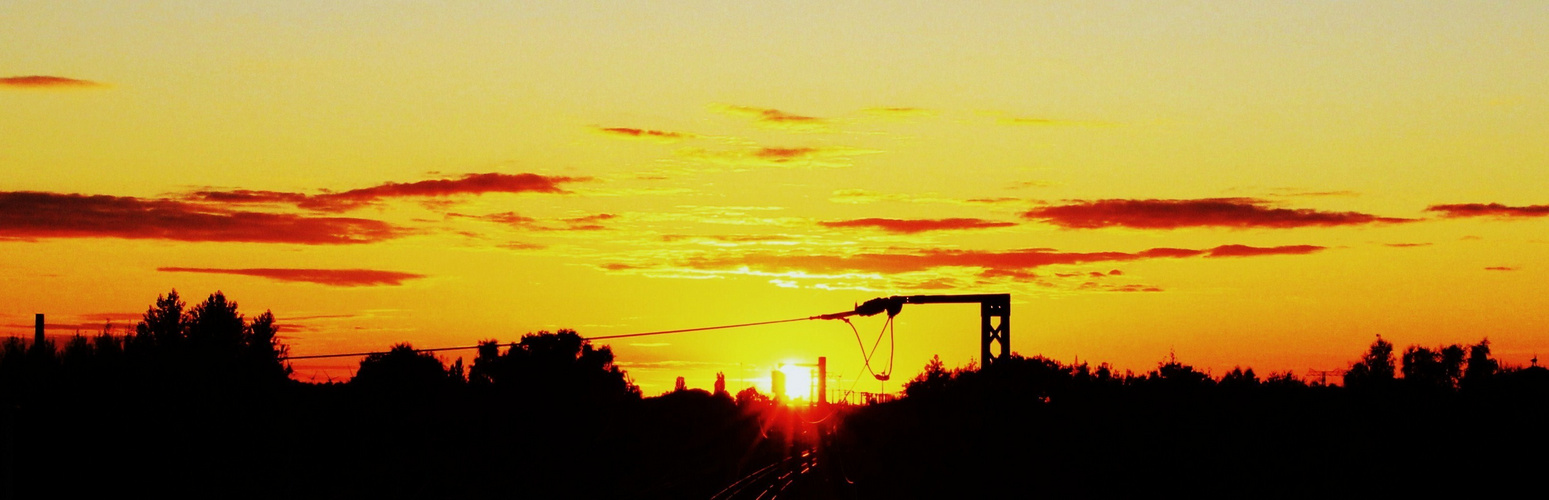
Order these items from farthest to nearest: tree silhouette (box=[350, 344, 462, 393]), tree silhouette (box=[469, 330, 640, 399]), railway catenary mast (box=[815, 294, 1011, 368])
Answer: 1. tree silhouette (box=[469, 330, 640, 399])
2. tree silhouette (box=[350, 344, 462, 393])
3. railway catenary mast (box=[815, 294, 1011, 368])

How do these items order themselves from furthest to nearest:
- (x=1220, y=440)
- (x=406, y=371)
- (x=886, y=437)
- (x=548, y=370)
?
(x=548, y=370) < (x=406, y=371) < (x=886, y=437) < (x=1220, y=440)

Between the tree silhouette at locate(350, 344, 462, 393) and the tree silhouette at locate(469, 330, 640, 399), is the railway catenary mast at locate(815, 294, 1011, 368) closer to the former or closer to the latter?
the tree silhouette at locate(350, 344, 462, 393)

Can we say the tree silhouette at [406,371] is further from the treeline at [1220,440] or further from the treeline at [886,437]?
the treeline at [1220,440]

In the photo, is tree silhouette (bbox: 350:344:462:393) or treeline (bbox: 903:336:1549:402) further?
tree silhouette (bbox: 350:344:462:393)

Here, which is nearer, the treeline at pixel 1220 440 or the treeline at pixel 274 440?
the treeline at pixel 274 440

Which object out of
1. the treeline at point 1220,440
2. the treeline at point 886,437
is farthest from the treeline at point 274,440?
the treeline at point 1220,440

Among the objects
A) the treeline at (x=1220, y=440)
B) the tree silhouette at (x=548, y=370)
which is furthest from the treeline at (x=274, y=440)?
the tree silhouette at (x=548, y=370)

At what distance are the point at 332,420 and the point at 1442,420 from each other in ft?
137

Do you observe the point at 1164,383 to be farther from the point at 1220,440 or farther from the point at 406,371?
the point at 406,371

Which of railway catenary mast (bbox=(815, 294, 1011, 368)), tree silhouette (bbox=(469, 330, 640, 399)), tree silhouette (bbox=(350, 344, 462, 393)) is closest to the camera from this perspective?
railway catenary mast (bbox=(815, 294, 1011, 368))

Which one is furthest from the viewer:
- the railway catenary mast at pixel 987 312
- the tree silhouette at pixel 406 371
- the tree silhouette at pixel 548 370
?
the tree silhouette at pixel 548 370

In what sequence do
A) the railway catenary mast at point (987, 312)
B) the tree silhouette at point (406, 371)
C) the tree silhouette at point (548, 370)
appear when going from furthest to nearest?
the tree silhouette at point (548, 370)
the tree silhouette at point (406, 371)
the railway catenary mast at point (987, 312)

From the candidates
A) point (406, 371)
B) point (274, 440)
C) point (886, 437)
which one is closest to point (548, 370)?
point (406, 371)

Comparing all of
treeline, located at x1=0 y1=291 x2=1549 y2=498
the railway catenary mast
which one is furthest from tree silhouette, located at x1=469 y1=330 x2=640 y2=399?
the railway catenary mast
